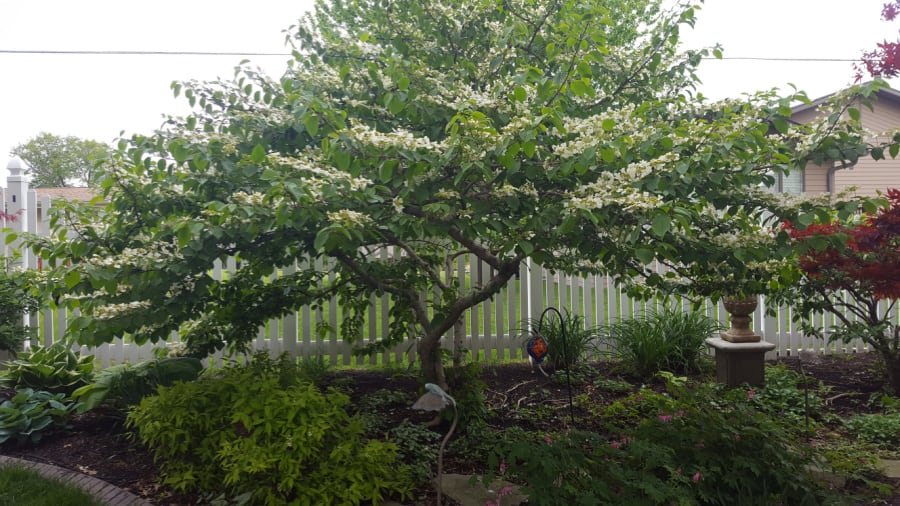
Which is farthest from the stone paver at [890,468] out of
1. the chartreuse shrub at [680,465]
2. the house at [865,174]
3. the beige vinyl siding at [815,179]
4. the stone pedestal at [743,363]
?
the beige vinyl siding at [815,179]

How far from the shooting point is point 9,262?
5281mm

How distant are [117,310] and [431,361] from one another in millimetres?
1876

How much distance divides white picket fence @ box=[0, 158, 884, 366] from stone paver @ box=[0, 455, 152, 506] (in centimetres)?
228

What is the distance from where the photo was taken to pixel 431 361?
13.0ft

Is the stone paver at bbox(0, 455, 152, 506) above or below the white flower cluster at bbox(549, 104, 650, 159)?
below

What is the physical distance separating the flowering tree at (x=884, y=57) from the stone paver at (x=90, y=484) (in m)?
4.29

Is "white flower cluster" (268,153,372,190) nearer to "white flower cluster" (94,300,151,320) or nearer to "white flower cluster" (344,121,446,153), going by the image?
"white flower cluster" (344,121,446,153)

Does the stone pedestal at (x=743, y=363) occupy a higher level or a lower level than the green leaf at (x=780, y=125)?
lower

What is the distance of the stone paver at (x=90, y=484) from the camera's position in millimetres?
2756

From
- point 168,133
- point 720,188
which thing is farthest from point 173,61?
point 720,188

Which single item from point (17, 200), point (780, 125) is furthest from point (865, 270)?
point (17, 200)

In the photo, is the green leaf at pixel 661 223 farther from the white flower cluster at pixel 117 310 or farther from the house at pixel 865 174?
the house at pixel 865 174

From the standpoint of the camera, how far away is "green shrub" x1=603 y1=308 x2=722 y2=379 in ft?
17.4

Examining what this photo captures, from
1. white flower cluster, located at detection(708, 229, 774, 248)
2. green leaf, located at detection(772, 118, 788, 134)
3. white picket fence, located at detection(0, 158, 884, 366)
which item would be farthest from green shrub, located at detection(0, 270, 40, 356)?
green leaf, located at detection(772, 118, 788, 134)
